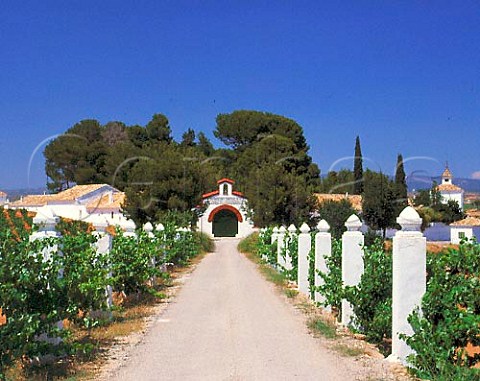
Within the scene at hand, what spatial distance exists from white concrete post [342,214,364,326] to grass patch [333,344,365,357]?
130cm

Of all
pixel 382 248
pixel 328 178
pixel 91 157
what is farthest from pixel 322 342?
pixel 328 178

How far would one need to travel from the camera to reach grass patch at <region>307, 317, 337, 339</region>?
8.83 metres

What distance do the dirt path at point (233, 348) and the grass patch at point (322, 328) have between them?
0.51 feet

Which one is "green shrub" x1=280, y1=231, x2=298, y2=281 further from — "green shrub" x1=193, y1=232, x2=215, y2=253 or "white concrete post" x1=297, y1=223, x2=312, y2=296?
"green shrub" x1=193, y1=232, x2=215, y2=253

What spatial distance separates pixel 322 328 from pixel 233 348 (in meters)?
1.91

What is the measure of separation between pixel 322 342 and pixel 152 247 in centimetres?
699

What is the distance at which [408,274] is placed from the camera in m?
6.62

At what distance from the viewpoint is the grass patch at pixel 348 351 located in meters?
7.48

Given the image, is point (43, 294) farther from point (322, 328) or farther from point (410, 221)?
point (322, 328)

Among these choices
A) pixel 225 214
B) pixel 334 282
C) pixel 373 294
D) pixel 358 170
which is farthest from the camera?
pixel 358 170

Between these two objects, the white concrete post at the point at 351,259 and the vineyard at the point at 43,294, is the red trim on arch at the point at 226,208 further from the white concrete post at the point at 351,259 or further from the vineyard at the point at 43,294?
the vineyard at the point at 43,294

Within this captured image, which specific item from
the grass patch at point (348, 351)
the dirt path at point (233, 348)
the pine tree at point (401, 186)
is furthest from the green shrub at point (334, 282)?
the pine tree at point (401, 186)

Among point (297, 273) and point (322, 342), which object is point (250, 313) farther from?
point (297, 273)

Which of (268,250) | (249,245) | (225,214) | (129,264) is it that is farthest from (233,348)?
(225,214)
